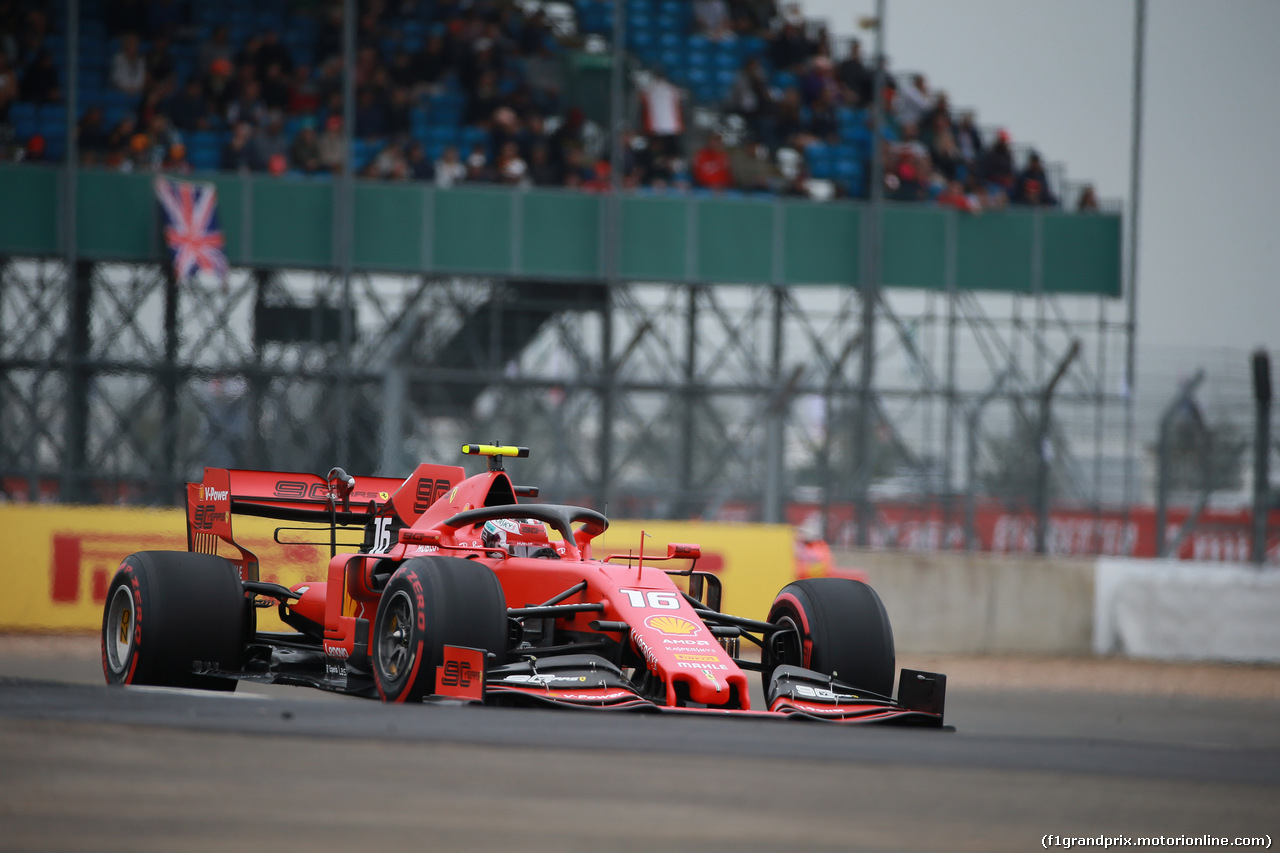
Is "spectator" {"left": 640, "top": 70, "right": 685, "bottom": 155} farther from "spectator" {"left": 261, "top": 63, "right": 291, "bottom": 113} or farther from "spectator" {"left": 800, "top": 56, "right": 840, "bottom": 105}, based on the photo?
"spectator" {"left": 261, "top": 63, "right": 291, "bottom": 113}

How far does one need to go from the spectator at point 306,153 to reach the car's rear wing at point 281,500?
42.7ft

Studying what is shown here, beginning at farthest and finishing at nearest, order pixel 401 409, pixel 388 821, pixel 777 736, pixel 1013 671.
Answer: pixel 401 409
pixel 1013 671
pixel 777 736
pixel 388 821

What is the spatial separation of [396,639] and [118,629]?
2.01 m

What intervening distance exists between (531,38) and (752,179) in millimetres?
3869

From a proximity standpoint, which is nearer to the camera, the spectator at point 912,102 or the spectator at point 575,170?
the spectator at point 575,170

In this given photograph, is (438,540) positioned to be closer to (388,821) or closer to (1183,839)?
(388,821)

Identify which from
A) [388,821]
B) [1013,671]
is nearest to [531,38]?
[1013,671]

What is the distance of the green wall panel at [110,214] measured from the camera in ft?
70.0

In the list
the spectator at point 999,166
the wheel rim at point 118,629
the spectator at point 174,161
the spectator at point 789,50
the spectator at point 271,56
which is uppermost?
the spectator at point 789,50

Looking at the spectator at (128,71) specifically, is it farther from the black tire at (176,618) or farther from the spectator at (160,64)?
the black tire at (176,618)

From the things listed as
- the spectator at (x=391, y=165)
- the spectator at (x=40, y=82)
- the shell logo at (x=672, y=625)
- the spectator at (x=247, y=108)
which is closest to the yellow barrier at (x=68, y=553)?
the shell logo at (x=672, y=625)

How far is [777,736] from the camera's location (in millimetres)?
5973

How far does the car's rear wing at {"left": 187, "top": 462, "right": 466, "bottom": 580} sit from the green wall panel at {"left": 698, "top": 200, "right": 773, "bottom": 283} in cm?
1330

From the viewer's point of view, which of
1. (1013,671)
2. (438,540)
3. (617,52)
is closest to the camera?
(438,540)
